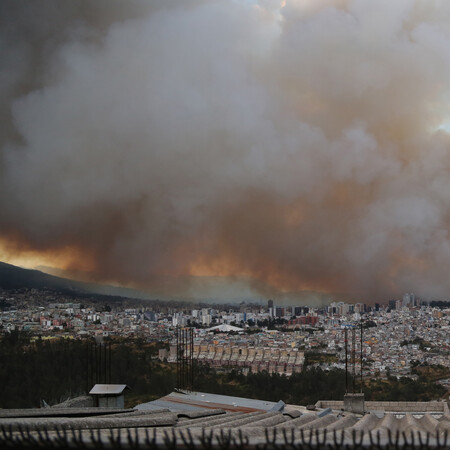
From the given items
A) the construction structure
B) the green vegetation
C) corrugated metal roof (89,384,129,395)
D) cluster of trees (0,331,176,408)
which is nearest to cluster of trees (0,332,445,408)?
cluster of trees (0,331,176,408)

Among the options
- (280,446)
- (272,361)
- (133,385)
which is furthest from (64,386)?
(280,446)

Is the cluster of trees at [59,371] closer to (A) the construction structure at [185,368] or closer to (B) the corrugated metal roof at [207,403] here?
(A) the construction structure at [185,368]

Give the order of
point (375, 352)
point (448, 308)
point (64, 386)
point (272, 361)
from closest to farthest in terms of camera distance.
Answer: point (64, 386) → point (272, 361) → point (375, 352) → point (448, 308)

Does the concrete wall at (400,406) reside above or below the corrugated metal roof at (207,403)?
below

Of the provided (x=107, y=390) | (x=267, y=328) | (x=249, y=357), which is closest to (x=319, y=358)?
(x=249, y=357)

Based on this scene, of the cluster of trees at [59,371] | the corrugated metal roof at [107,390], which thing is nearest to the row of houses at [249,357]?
the cluster of trees at [59,371]

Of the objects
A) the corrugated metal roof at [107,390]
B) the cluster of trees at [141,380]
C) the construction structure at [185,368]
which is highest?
the corrugated metal roof at [107,390]

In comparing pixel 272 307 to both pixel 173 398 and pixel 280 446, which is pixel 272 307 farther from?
pixel 280 446

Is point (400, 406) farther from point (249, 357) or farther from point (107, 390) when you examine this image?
point (249, 357)
